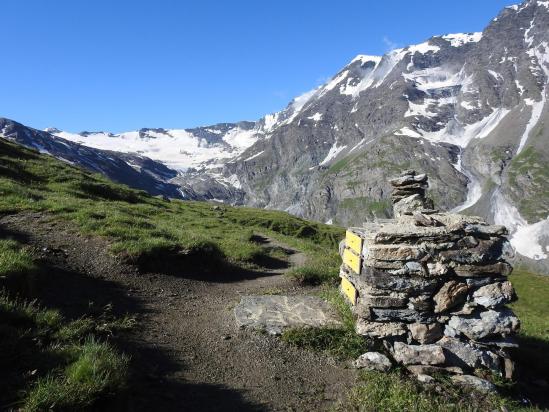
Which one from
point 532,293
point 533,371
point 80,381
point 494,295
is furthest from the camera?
point 532,293

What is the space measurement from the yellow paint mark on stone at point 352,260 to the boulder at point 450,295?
8.06 ft

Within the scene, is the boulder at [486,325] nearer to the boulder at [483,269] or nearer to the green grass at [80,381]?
the boulder at [483,269]

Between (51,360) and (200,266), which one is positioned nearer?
(51,360)

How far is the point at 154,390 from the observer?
344 inches

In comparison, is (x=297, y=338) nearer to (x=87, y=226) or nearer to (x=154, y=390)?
(x=154, y=390)

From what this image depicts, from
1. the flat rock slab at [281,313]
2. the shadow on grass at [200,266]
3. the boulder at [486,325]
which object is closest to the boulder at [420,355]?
the boulder at [486,325]

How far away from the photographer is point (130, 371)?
8773 mm

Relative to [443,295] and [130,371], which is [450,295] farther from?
[130,371]

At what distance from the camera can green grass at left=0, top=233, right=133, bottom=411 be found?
6934mm

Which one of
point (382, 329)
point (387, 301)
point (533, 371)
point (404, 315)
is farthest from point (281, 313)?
point (533, 371)

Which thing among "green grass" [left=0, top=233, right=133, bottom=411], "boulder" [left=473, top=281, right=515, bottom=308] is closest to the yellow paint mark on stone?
"boulder" [left=473, top=281, right=515, bottom=308]

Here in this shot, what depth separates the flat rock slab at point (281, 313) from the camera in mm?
13031

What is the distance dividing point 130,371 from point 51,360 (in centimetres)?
152

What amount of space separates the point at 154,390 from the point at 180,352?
2.07 metres
